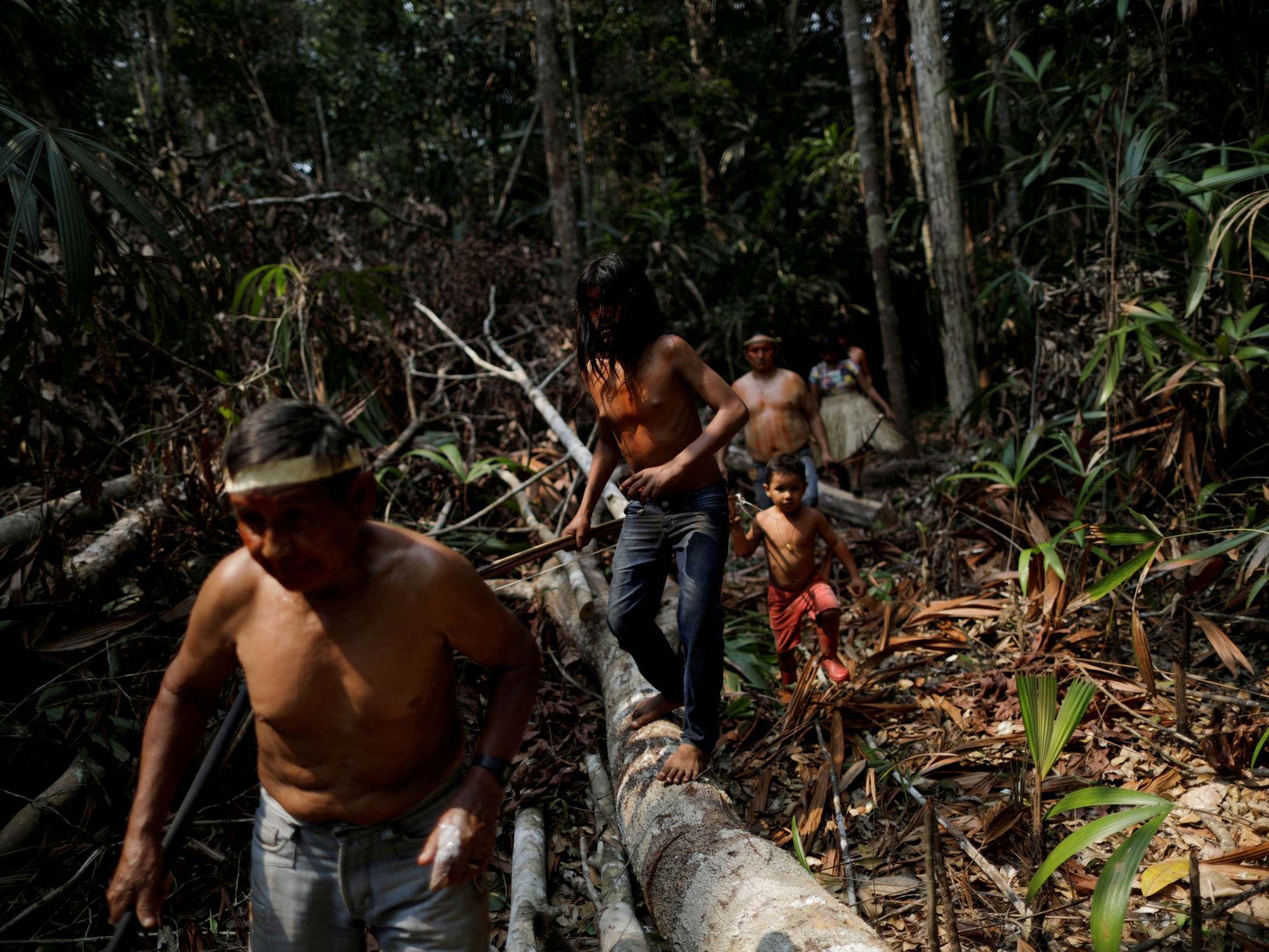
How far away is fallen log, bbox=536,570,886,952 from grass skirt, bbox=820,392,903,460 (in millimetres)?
5149

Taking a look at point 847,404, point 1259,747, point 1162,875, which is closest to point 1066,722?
point 1162,875

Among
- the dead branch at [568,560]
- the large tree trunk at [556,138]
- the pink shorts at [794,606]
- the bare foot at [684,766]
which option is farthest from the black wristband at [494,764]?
the large tree trunk at [556,138]

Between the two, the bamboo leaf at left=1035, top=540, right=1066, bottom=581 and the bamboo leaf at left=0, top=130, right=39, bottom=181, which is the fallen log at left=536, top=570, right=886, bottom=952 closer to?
the bamboo leaf at left=1035, top=540, right=1066, bottom=581

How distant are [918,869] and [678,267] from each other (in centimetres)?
891

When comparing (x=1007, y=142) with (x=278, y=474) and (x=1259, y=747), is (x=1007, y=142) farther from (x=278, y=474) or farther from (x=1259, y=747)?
(x=278, y=474)

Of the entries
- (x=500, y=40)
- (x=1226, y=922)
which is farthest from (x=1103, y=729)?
(x=500, y=40)

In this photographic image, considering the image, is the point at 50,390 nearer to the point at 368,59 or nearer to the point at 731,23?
the point at 368,59

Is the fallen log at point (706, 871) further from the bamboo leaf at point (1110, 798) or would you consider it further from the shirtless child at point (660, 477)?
the bamboo leaf at point (1110, 798)

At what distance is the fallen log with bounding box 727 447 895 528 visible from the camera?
6.38 meters

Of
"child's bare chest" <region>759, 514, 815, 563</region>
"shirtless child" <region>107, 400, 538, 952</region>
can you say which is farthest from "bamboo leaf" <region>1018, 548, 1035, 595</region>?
"shirtless child" <region>107, 400, 538, 952</region>

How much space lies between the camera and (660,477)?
2645 mm

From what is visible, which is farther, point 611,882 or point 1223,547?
point 1223,547

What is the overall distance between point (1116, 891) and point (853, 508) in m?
4.97

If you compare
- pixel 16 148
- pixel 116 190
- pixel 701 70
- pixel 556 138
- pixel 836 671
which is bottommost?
pixel 836 671
